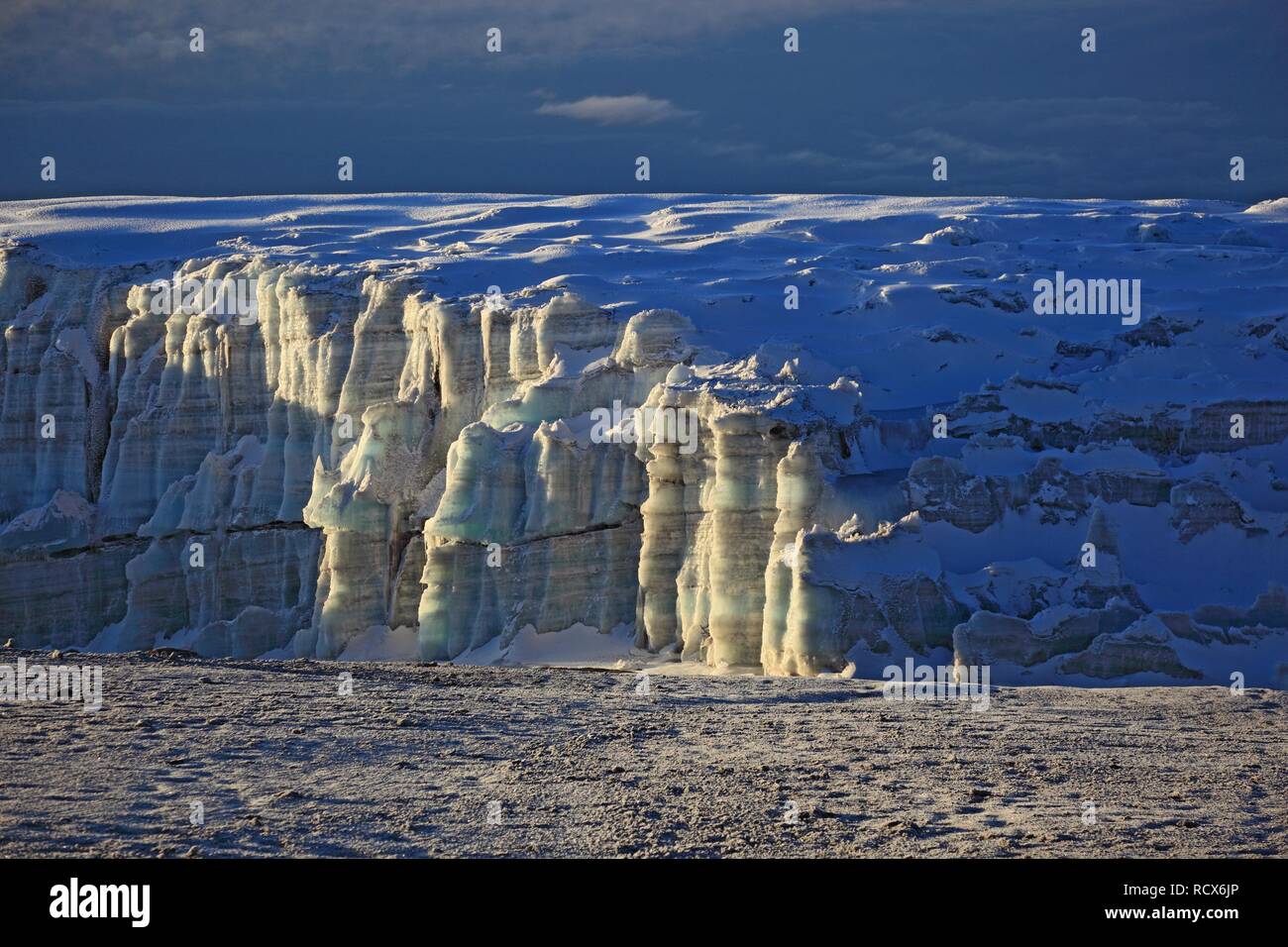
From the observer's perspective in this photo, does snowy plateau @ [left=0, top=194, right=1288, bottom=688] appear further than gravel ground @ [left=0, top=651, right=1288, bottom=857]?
Yes

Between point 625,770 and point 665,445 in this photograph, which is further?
point 665,445

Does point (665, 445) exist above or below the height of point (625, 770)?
above

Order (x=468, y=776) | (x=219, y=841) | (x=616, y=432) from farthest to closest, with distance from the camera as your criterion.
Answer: (x=616, y=432)
(x=468, y=776)
(x=219, y=841)

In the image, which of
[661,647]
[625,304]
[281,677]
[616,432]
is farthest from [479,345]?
[281,677]

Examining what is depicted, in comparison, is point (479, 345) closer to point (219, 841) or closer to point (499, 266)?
point (499, 266)

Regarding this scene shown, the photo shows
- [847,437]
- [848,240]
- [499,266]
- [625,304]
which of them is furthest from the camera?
[848,240]
